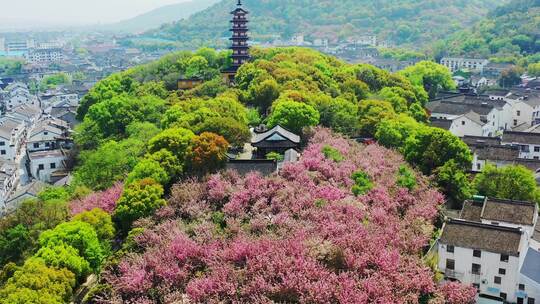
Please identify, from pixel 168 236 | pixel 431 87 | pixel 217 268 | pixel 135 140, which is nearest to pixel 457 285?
pixel 217 268

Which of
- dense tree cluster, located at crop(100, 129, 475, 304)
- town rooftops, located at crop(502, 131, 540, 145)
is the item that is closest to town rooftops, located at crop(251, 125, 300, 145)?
dense tree cluster, located at crop(100, 129, 475, 304)

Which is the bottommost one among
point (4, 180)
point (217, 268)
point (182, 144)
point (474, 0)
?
point (4, 180)

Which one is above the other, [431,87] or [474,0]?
[474,0]

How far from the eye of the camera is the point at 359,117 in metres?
30.5

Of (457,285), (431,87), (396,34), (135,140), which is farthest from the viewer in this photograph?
(396,34)

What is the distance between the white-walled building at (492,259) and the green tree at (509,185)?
379cm

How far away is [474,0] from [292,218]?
418ft

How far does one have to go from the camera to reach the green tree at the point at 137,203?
19.4 m

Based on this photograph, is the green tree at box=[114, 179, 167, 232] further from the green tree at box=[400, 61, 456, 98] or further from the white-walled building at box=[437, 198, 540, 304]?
the green tree at box=[400, 61, 456, 98]

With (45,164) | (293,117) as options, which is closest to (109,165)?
(293,117)

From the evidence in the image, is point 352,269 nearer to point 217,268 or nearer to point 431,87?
point 217,268

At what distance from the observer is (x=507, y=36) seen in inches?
2889

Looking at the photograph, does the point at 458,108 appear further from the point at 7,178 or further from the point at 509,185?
the point at 7,178

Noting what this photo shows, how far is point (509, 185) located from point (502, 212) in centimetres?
334
